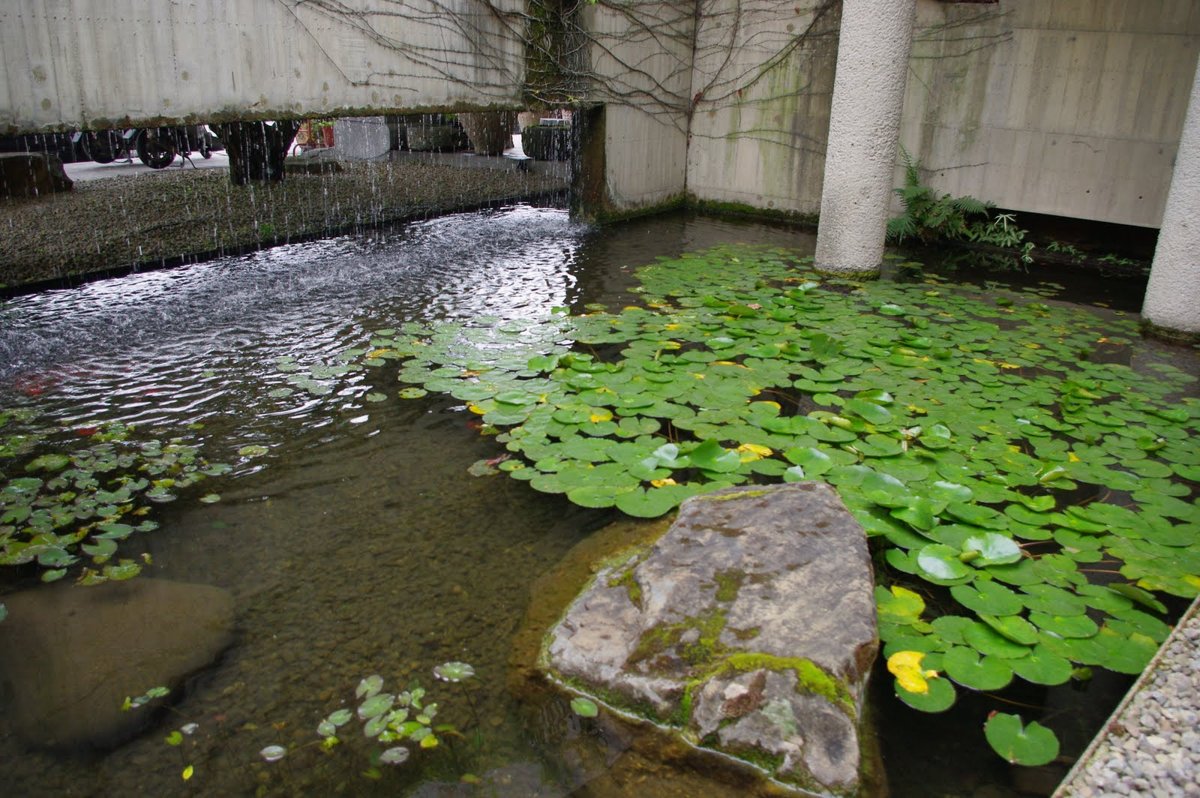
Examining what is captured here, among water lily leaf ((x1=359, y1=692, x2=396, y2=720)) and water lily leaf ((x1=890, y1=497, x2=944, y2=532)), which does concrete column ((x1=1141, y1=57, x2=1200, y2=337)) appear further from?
water lily leaf ((x1=359, y1=692, x2=396, y2=720))

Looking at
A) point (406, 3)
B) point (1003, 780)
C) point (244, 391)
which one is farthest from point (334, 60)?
point (1003, 780)

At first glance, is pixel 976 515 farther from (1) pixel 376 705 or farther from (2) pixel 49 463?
(2) pixel 49 463

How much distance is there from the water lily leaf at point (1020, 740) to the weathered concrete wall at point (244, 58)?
5.30 metres

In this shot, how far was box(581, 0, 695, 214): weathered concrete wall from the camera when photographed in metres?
7.38

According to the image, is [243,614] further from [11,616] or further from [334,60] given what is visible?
[334,60]

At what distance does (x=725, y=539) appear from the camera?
244 centimetres

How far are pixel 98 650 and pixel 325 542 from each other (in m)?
0.71

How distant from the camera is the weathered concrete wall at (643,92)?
738cm

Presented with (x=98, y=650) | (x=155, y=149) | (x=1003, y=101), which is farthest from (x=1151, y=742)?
(x=155, y=149)

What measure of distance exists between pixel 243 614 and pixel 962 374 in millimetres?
3539

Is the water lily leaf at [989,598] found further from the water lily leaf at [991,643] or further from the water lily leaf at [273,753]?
the water lily leaf at [273,753]

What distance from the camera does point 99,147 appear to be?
1109cm

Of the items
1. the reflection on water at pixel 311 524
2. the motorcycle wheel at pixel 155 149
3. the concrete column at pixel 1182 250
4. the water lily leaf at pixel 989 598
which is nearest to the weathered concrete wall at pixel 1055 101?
the concrete column at pixel 1182 250

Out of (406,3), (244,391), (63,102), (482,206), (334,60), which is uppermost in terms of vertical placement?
(406,3)
